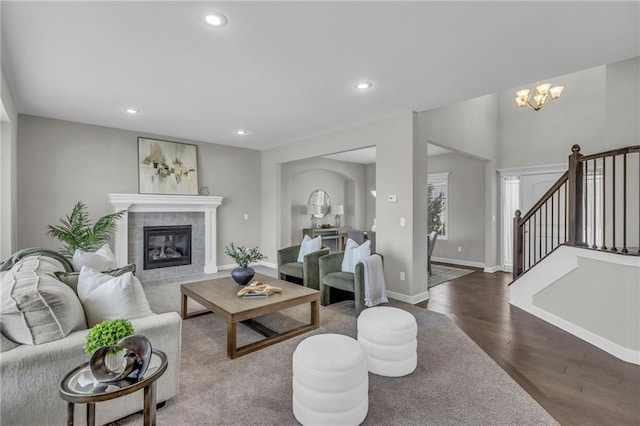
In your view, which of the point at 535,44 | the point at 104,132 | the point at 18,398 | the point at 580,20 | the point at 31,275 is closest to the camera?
the point at 18,398

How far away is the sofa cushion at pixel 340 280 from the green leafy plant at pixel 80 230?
3420mm

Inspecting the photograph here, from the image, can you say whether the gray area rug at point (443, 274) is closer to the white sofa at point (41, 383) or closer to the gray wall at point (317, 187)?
the gray wall at point (317, 187)

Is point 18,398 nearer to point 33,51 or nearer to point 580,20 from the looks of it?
point 33,51

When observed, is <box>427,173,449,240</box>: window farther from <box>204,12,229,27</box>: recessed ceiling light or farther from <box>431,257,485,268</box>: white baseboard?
<box>204,12,229,27</box>: recessed ceiling light

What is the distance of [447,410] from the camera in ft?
6.59

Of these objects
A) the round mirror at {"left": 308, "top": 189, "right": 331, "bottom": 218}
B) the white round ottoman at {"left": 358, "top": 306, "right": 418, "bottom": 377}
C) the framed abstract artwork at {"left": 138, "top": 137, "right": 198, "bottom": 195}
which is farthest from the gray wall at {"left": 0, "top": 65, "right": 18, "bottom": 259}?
the round mirror at {"left": 308, "top": 189, "right": 331, "bottom": 218}

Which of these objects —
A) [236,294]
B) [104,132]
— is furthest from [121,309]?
[104,132]

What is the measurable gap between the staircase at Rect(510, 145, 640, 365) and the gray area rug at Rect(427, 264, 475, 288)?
5.03 feet

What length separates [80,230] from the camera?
462 centimetres

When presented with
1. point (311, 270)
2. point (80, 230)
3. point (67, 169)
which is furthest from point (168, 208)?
point (311, 270)

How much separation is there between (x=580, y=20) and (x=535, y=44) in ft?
1.11

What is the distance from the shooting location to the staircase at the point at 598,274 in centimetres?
281

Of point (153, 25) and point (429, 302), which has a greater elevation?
point (153, 25)

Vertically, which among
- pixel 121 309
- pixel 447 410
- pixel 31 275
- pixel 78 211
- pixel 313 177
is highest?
pixel 313 177
